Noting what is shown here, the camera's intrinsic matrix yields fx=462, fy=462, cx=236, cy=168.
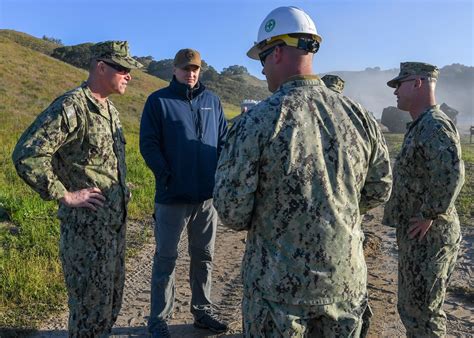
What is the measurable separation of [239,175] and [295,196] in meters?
0.25

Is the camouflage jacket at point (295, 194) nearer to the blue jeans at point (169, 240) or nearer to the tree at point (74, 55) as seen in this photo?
the blue jeans at point (169, 240)

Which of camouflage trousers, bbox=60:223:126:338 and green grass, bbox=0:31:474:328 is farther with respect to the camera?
green grass, bbox=0:31:474:328

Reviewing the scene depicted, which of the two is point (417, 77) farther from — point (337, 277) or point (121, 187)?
point (121, 187)

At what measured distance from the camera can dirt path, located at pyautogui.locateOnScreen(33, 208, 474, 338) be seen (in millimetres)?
4039

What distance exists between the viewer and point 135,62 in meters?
3.18

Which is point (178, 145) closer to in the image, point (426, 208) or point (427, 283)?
point (426, 208)

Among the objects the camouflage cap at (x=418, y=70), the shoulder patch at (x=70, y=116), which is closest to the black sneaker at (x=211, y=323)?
the shoulder patch at (x=70, y=116)

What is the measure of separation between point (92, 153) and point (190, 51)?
1.30 metres

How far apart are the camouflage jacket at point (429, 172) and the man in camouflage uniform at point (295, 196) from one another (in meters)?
1.26

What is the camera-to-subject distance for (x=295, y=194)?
1904 mm

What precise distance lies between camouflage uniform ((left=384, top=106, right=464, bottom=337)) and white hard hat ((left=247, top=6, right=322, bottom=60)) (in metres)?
1.45

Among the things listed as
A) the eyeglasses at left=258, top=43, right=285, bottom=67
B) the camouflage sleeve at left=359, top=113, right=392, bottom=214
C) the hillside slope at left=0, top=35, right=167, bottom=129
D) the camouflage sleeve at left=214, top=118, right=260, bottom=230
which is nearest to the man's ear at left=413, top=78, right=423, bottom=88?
the camouflage sleeve at left=359, top=113, right=392, bottom=214

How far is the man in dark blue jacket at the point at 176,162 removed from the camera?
366 centimetres

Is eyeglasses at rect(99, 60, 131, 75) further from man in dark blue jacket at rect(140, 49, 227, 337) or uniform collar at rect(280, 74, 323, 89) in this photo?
uniform collar at rect(280, 74, 323, 89)
